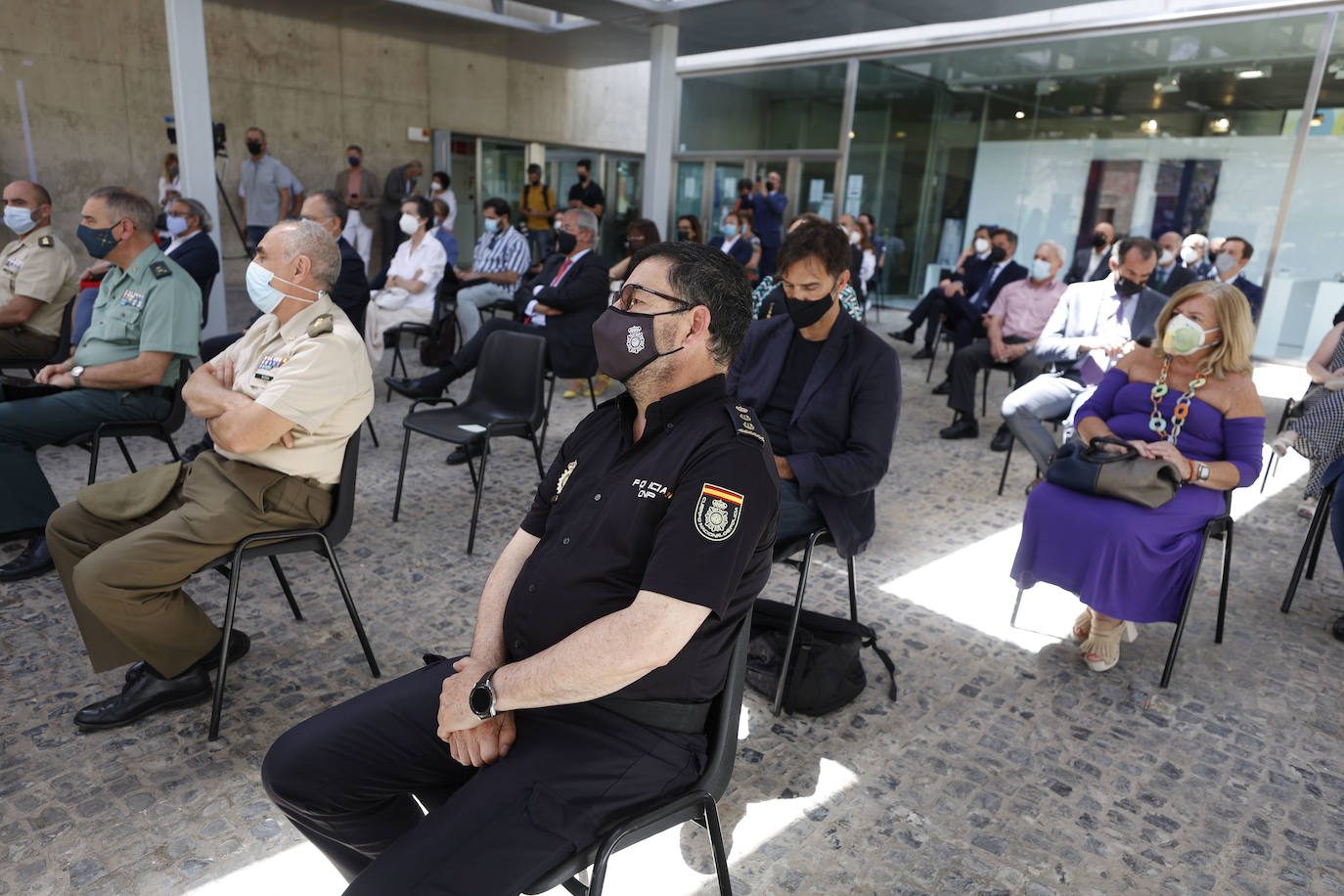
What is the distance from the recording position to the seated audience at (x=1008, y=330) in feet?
19.6

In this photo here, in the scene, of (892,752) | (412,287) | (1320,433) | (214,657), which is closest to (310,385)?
(214,657)

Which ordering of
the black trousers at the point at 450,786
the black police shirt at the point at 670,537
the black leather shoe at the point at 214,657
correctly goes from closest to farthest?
the black trousers at the point at 450,786, the black police shirt at the point at 670,537, the black leather shoe at the point at 214,657

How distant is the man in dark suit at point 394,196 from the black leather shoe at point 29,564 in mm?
8530

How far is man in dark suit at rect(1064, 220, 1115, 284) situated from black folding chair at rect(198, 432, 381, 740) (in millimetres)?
6254

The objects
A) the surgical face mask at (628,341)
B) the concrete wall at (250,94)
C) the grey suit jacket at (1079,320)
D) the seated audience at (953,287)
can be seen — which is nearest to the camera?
the surgical face mask at (628,341)

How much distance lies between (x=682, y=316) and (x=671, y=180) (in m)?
11.6

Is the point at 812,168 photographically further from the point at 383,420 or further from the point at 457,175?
the point at 383,420

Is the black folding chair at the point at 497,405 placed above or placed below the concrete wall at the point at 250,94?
below

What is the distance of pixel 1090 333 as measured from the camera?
5.01 metres

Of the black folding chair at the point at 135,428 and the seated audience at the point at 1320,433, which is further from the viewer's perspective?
the seated audience at the point at 1320,433

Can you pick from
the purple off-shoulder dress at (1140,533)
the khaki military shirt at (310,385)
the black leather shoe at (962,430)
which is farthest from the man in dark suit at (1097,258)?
the khaki military shirt at (310,385)

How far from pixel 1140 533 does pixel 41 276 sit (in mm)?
5140

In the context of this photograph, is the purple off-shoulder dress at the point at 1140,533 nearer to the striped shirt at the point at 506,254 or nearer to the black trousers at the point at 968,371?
the black trousers at the point at 968,371

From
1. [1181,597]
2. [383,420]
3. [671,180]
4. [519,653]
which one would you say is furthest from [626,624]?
[671,180]
